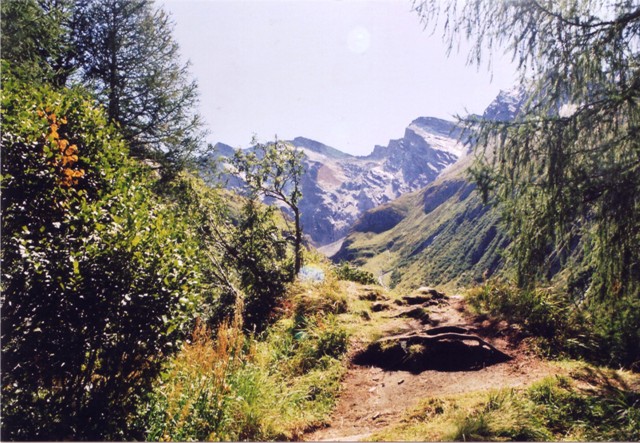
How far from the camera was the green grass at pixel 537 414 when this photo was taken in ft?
13.9

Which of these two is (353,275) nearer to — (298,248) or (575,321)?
(298,248)

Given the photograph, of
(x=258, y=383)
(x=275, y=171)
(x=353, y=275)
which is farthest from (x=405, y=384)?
(x=275, y=171)

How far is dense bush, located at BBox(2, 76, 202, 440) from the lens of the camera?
148 inches

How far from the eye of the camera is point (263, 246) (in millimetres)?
13430

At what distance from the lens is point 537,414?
464cm

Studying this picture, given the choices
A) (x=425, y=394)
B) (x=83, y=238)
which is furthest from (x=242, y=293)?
(x=83, y=238)

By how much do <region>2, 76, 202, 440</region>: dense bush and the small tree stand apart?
29.0 feet

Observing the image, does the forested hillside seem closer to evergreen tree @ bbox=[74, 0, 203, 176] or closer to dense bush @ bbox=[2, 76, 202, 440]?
dense bush @ bbox=[2, 76, 202, 440]

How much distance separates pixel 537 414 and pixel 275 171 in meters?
11.5

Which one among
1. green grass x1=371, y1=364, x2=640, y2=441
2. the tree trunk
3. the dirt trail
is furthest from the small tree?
green grass x1=371, y1=364, x2=640, y2=441

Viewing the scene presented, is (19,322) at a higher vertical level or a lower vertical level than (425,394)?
higher

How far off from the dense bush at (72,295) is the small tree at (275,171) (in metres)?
8.85

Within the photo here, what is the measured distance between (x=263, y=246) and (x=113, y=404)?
9.39m

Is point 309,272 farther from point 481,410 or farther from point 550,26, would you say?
point 550,26
